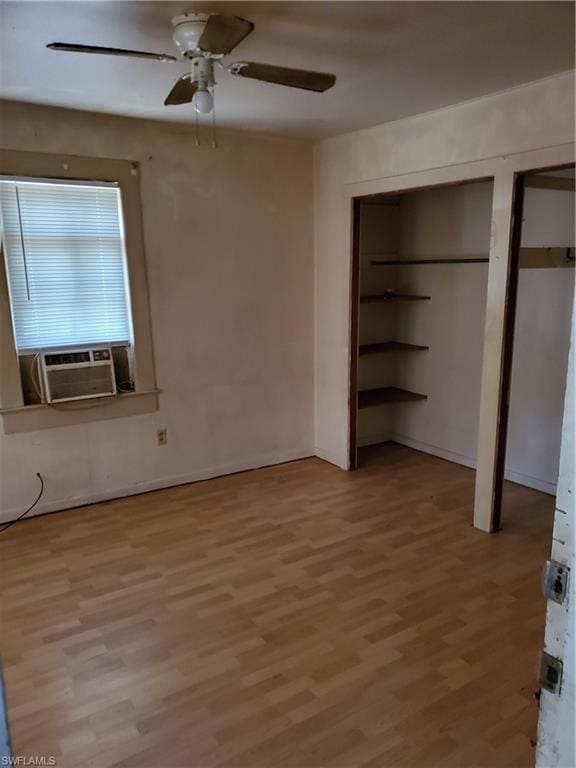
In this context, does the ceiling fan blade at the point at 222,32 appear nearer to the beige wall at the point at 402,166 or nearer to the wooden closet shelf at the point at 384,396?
the beige wall at the point at 402,166

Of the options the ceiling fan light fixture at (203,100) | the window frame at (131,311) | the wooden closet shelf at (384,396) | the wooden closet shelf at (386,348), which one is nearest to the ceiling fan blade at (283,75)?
the ceiling fan light fixture at (203,100)

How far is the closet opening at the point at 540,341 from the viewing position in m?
3.49

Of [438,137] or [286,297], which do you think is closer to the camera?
[438,137]

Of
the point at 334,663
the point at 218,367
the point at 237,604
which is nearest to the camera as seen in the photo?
the point at 334,663

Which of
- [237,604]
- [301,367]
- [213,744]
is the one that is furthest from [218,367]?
[213,744]

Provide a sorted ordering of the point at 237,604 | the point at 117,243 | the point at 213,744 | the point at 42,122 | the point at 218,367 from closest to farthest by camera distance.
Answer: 1. the point at 213,744
2. the point at 237,604
3. the point at 42,122
4. the point at 117,243
5. the point at 218,367

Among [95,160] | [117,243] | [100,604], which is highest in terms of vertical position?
[95,160]

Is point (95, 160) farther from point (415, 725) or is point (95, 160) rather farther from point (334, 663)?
point (415, 725)

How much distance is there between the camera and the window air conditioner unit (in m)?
3.43

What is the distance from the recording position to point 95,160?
3.40m

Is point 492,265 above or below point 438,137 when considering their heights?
below

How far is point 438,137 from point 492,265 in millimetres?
868

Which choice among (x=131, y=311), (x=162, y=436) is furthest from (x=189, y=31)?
(x=162, y=436)

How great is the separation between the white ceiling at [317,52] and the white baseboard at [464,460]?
2.58 metres
